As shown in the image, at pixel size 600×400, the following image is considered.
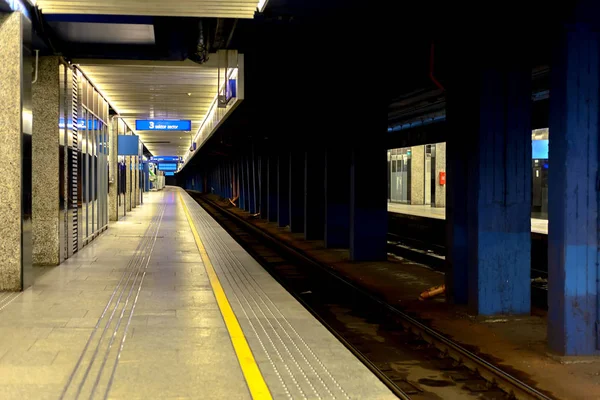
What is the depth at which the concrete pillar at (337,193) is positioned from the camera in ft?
54.3

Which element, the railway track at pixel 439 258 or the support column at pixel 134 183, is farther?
the support column at pixel 134 183

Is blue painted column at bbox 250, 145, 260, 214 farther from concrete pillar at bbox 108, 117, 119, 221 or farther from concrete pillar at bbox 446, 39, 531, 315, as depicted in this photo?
concrete pillar at bbox 446, 39, 531, 315

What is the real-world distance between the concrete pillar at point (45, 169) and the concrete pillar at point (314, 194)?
891 cm

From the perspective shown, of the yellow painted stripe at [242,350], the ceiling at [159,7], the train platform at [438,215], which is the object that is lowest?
the yellow painted stripe at [242,350]

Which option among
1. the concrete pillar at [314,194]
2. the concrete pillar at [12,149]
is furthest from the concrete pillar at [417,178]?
the concrete pillar at [12,149]

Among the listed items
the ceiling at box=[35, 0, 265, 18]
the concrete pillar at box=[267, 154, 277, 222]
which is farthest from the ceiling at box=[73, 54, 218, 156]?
the ceiling at box=[35, 0, 265, 18]

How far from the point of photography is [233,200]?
45906 millimetres

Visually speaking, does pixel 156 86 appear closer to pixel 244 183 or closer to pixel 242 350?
pixel 242 350

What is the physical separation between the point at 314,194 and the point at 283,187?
17.2 ft

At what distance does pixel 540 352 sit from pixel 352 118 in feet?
26.0

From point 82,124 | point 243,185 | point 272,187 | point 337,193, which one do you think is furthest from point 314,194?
point 243,185

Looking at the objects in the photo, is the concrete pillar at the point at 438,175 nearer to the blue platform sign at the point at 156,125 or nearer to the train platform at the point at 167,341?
the blue platform sign at the point at 156,125

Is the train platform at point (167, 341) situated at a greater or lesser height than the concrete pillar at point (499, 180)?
lesser

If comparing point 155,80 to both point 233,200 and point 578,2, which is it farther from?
point 233,200
